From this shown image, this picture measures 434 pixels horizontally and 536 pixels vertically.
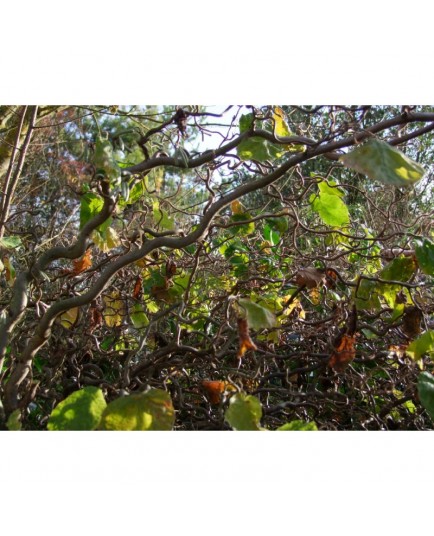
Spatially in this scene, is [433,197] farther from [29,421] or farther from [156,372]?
[29,421]

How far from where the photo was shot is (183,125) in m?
1.16

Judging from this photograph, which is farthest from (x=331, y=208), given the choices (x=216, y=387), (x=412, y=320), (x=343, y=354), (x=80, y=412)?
(x=80, y=412)

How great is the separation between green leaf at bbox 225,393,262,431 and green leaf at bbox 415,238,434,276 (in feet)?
1.50

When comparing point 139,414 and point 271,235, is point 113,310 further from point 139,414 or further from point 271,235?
point 139,414

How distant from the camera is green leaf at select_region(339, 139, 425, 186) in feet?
3.05

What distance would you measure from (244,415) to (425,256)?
50 cm

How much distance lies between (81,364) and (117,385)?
306 millimetres

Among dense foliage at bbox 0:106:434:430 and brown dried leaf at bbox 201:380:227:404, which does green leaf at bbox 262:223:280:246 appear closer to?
dense foliage at bbox 0:106:434:430

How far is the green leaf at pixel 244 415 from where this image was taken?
0.94 metres

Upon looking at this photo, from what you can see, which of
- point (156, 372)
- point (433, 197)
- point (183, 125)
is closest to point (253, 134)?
point (183, 125)

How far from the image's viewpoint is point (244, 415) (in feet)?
3.10

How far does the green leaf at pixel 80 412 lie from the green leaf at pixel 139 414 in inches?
1.1

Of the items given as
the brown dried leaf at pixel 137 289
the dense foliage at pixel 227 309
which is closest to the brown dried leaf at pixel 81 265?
the dense foliage at pixel 227 309
